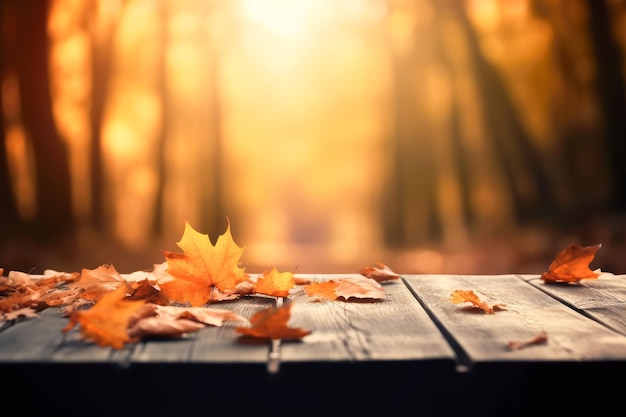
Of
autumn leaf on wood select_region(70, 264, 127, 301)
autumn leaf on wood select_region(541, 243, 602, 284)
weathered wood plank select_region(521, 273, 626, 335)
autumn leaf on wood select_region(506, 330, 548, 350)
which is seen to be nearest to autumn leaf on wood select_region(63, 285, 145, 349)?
autumn leaf on wood select_region(70, 264, 127, 301)

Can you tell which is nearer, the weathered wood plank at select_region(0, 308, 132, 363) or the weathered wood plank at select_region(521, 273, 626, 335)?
the weathered wood plank at select_region(0, 308, 132, 363)

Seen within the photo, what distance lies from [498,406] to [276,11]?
4.89 meters

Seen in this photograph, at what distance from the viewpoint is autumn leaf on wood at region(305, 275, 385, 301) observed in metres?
1.09

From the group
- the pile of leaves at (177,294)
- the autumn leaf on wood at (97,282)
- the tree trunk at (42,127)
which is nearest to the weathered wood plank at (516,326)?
the pile of leaves at (177,294)

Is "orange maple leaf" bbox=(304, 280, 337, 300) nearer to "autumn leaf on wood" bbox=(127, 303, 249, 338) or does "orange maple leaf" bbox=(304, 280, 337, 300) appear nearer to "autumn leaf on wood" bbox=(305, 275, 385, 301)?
"autumn leaf on wood" bbox=(305, 275, 385, 301)

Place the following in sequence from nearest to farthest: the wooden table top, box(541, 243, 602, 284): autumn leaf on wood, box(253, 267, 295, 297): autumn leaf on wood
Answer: the wooden table top, box(253, 267, 295, 297): autumn leaf on wood, box(541, 243, 602, 284): autumn leaf on wood

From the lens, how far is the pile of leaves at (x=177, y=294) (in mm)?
808

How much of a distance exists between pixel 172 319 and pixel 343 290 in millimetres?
361

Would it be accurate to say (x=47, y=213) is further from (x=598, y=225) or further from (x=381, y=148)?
(x=598, y=225)

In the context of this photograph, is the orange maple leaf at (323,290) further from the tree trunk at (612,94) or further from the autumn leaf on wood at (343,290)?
the tree trunk at (612,94)

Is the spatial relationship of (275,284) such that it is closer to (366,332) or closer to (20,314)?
(366,332)

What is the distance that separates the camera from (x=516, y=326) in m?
0.89

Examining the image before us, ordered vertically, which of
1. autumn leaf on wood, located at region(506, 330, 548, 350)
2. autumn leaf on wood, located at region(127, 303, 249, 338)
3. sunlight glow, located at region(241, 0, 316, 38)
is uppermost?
sunlight glow, located at region(241, 0, 316, 38)

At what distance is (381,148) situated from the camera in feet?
16.6
